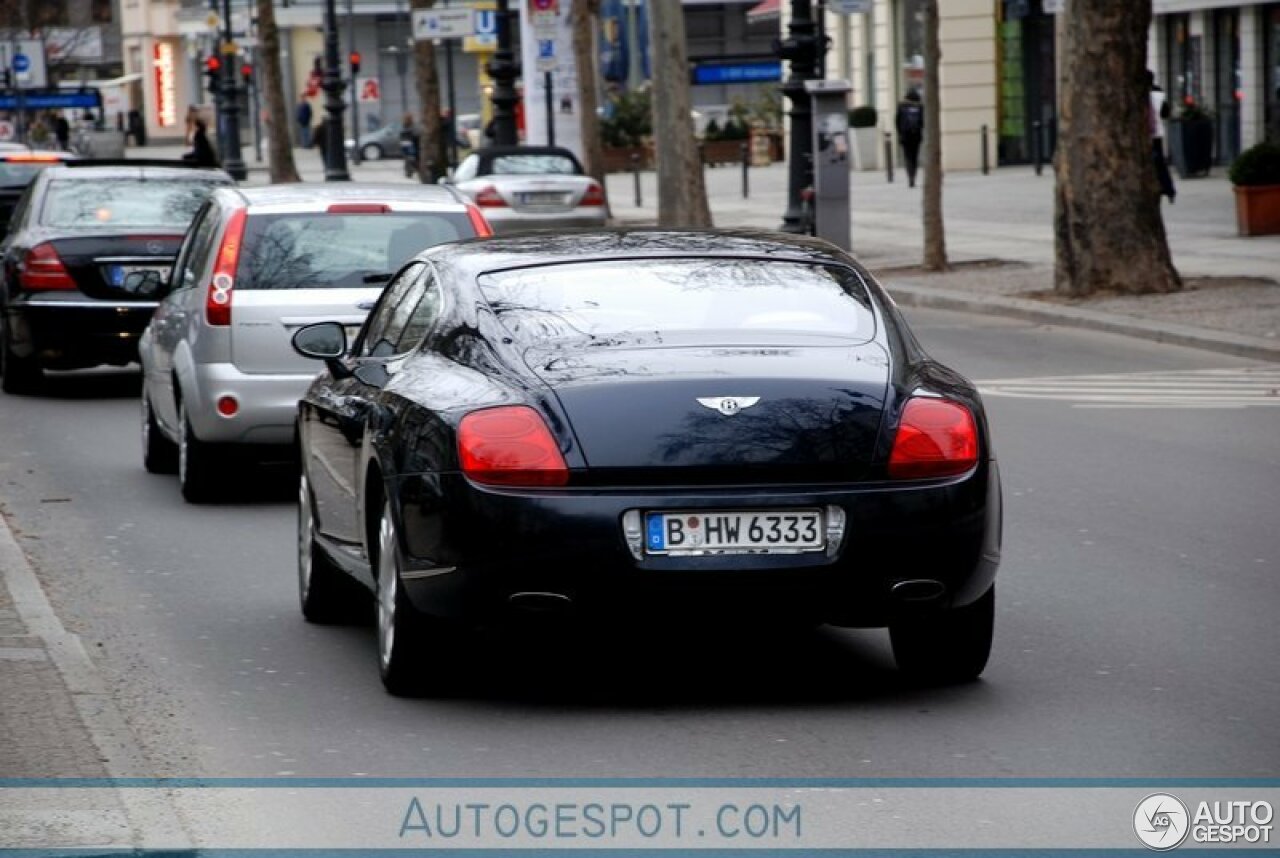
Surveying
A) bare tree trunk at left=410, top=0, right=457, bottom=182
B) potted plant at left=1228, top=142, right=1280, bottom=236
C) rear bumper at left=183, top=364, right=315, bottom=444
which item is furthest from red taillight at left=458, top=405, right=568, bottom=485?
bare tree trunk at left=410, top=0, right=457, bottom=182

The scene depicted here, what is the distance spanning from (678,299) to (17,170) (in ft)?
72.0

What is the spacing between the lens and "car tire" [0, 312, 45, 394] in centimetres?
1841

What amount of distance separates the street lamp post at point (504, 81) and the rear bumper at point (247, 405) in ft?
107

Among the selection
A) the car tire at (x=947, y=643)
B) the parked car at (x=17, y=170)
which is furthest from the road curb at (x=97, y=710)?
the parked car at (x=17, y=170)

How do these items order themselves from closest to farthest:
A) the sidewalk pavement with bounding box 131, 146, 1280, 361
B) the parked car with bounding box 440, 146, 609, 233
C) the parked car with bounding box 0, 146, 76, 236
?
the sidewalk pavement with bounding box 131, 146, 1280, 361 → the parked car with bounding box 0, 146, 76, 236 → the parked car with bounding box 440, 146, 609, 233

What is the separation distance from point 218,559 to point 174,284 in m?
3.26

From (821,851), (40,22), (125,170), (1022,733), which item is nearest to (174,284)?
(125,170)

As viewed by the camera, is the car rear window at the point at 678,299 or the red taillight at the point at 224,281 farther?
the red taillight at the point at 224,281

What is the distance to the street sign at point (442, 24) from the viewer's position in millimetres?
47156

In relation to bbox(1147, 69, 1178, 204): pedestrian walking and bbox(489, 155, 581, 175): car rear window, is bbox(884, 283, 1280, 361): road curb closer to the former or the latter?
bbox(1147, 69, 1178, 204): pedestrian walking

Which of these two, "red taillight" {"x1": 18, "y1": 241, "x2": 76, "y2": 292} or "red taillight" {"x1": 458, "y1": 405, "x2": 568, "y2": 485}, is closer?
"red taillight" {"x1": 458, "y1": 405, "x2": 568, "y2": 485}

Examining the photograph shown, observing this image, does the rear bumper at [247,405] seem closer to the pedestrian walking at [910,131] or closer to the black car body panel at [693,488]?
the black car body panel at [693,488]

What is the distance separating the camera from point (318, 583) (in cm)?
909

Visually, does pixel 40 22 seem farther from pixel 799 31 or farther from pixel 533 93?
pixel 799 31
